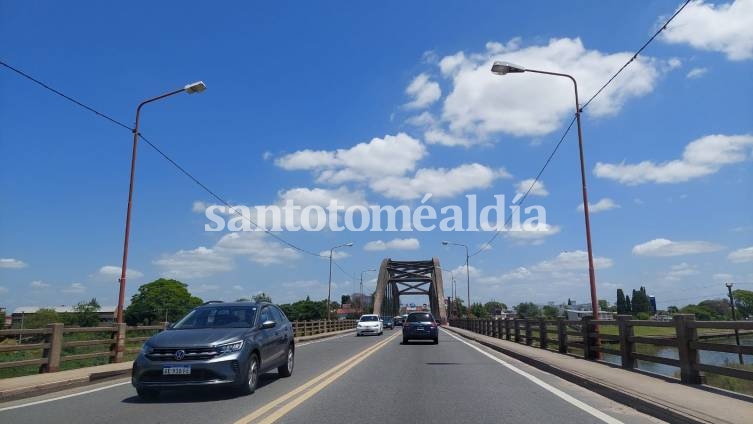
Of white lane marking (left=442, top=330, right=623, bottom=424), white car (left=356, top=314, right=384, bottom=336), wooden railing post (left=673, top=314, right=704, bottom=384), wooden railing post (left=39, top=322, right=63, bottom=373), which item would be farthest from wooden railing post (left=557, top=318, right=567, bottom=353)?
white car (left=356, top=314, right=384, bottom=336)

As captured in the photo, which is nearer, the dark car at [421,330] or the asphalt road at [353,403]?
the asphalt road at [353,403]

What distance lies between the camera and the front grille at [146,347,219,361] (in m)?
8.33

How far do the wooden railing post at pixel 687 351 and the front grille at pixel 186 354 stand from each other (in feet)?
24.9

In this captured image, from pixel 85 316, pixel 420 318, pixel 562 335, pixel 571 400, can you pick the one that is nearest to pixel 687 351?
pixel 571 400

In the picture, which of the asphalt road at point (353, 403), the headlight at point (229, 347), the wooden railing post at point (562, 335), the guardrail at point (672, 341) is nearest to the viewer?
the asphalt road at point (353, 403)

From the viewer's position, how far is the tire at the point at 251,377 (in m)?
9.03

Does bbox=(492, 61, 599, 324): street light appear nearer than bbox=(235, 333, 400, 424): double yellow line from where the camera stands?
No

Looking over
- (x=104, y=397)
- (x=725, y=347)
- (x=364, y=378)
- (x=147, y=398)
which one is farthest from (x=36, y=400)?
(x=725, y=347)

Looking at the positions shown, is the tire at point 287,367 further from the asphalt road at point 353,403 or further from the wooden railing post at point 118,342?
the wooden railing post at point 118,342

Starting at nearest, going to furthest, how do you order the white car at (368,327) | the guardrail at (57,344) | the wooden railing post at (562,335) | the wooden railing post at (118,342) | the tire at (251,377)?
the tire at (251,377) → the guardrail at (57,344) → the wooden railing post at (118,342) → the wooden railing post at (562,335) → the white car at (368,327)

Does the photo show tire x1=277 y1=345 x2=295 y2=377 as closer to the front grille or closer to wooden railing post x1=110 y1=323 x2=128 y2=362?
the front grille

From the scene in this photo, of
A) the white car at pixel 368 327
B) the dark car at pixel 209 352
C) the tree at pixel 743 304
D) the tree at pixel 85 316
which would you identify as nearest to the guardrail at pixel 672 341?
the dark car at pixel 209 352

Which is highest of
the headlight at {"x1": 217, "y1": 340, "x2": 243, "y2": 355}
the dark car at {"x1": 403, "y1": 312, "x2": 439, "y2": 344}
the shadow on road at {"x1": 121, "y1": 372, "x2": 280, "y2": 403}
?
the headlight at {"x1": 217, "y1": 340, "x2": 243, "y2": 355}

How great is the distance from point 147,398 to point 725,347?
29.0 feet
